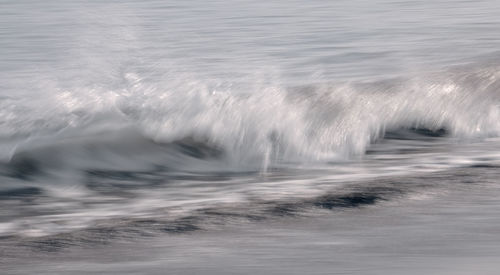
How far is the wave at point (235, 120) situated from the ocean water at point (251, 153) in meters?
0.02

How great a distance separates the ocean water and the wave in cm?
2

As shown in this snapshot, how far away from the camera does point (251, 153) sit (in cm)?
Result: 556

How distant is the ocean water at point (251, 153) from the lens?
3766 millimetres

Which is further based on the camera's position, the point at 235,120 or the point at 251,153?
the point at 235,120

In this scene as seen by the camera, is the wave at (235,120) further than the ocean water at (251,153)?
Yes

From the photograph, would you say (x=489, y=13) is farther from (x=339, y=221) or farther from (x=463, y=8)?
(x=339, y=221)

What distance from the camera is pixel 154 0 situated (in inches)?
583

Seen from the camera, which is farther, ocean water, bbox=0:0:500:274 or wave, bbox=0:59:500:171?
wave, bbox=0:59:500:171

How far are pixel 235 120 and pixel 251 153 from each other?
597 millimetres

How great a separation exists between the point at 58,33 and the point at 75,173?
20.7 ft

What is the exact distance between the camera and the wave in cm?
561

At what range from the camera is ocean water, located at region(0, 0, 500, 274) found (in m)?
3.77

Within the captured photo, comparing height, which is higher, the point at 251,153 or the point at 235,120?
the point at 235,120

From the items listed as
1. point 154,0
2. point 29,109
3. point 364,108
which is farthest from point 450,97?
point 154,0
